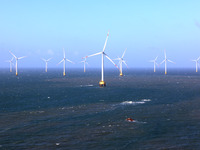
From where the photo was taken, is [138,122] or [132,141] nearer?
[132,141]

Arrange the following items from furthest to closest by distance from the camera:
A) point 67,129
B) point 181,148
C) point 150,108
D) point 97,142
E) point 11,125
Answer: point 150,108
point 11,125
point 67,129
point 97,142
point 181,148

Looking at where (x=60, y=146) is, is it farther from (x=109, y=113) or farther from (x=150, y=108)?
(x=150, y=108)

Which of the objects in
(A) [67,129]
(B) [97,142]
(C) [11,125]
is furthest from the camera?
(C) [11,125]

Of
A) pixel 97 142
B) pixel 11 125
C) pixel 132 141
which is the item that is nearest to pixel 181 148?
pixel 132 141

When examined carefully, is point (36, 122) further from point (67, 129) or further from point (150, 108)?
point (150, 108)

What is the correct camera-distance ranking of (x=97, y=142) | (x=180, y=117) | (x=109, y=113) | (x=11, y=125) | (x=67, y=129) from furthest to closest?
(x=109, y=113)
(x=180, y=117)
(x=11, y=125)
(x=67, y=129)
(x=97, y=142)

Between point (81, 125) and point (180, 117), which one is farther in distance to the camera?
point (180, 117)

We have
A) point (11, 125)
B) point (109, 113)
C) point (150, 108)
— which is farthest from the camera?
point (150, 108)

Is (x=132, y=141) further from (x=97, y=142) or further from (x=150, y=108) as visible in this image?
(x=150, y=108)

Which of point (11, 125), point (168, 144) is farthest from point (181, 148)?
point (11, 125)
